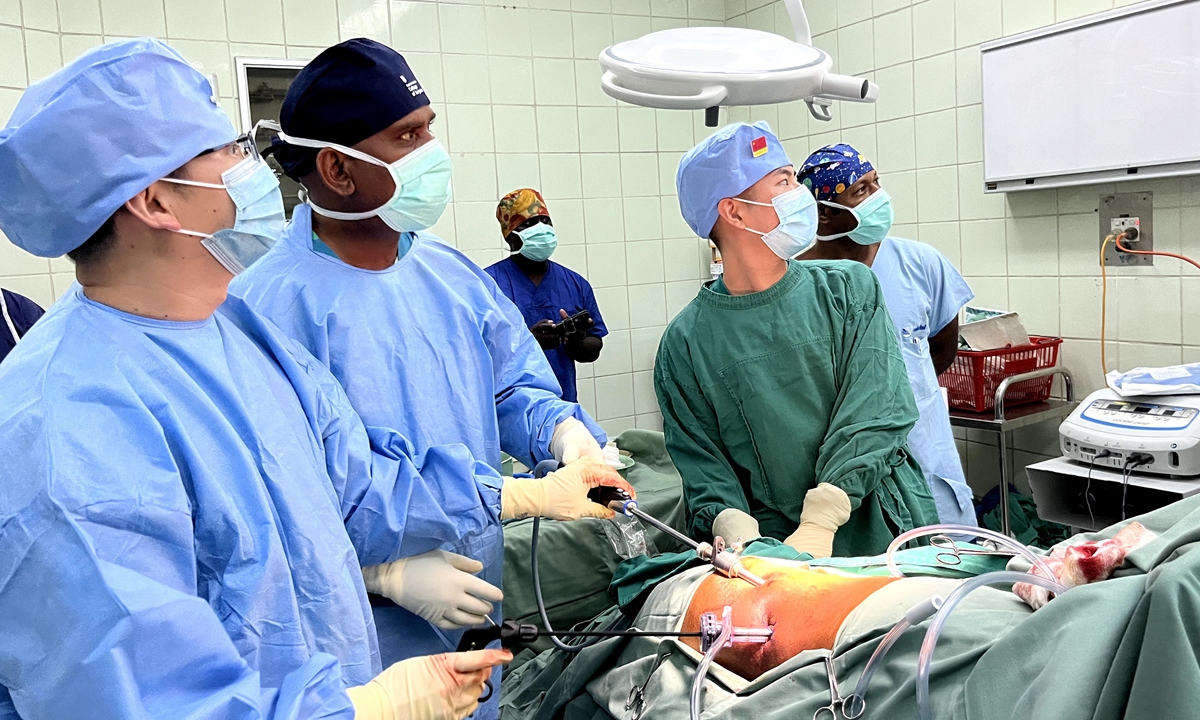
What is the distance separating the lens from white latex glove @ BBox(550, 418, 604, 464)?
1.71m

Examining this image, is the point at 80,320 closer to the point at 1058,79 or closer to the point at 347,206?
the point at 347,206

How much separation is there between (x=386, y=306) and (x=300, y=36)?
2857 millimetres

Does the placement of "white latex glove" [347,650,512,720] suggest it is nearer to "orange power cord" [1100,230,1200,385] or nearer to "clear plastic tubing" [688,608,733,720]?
"clear plastic tubing" [688,608,733,720]

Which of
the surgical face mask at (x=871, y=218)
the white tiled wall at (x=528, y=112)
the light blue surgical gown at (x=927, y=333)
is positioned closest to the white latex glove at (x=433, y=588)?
the light blue surgical gown at (x=927, y=333)

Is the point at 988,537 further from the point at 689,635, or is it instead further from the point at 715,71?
the point at 715,71

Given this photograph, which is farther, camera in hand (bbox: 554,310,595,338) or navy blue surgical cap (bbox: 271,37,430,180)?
camera in hand (bbox: 554,310,595,338)

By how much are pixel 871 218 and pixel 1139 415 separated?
1074 millimetres

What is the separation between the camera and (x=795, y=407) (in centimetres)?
196

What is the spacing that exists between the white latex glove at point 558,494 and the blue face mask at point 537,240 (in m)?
2.32

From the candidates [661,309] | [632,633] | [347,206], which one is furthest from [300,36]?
[632,633]

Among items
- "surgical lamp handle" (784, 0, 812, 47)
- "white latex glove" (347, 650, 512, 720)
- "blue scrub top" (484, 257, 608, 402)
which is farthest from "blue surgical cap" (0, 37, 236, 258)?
"blue scrub top" (484, 257, 608, 402)

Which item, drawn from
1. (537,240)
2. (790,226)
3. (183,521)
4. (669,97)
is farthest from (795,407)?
(537,240)

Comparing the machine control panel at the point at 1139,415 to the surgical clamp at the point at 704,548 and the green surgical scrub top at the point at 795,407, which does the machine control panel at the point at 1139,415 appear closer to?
the green surgical scrub top at the point at 795,407

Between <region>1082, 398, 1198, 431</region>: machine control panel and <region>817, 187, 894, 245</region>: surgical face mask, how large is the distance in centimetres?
96
